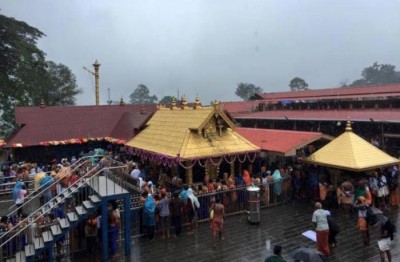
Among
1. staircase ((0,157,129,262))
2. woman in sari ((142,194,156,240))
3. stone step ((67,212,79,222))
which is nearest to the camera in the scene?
staircase ((0,157,129,262))

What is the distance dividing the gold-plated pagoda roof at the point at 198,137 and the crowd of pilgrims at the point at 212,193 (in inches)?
48.9

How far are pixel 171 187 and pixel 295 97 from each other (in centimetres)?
2538

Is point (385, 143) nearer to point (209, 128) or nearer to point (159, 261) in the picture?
point (209, 128)

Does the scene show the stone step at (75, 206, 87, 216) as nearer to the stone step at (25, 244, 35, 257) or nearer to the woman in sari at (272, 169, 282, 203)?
the stone step at (25, 244, 35, 257)

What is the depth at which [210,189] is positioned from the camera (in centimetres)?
1448

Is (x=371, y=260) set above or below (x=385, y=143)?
below

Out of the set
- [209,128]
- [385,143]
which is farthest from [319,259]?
[385,143]

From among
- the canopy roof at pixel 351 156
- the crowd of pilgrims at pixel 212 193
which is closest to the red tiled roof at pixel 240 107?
the crowd of pilgrims at pixel 212 193

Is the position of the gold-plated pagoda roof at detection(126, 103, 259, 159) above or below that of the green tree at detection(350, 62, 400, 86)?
below

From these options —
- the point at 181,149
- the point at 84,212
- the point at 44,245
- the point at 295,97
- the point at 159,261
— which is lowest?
the point at 159,261

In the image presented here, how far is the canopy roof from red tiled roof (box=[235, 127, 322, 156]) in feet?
5.41

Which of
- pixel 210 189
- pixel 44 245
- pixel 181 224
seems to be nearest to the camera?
pixel 44 245

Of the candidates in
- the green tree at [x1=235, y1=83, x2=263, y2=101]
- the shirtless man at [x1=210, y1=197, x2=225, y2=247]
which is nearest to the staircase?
the shirtless man at [x1=210, y1=197, x2=225, y2=247]

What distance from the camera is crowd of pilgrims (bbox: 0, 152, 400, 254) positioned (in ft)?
40.2
